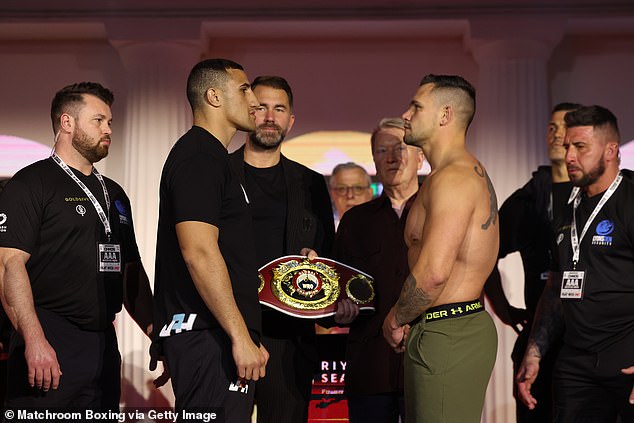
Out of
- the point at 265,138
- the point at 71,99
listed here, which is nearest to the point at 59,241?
the point at 71,99

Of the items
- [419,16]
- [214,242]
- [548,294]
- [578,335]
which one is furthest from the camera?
[419,16]

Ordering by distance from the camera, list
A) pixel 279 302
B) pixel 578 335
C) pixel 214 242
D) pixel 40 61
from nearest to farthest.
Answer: pixel 214 242, pixel 279 302, pixel 578 335, pixel 40 61

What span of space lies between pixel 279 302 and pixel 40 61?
4.44 m

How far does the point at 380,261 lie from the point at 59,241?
141 cm

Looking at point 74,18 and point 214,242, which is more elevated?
point 74,18

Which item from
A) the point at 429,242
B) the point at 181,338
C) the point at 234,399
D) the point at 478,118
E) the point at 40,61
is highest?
the point at 40,61

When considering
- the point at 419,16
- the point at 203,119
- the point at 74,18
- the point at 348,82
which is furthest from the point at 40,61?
the point at 203,119

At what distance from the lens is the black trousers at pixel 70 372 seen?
11.6 ft

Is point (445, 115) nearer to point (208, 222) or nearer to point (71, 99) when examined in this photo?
point (208, 222)

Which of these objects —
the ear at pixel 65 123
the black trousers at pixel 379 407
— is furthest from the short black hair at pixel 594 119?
the ear at pixel 65 123

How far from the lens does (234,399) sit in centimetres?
303

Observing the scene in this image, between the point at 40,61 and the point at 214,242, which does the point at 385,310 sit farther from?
the point at 40,61

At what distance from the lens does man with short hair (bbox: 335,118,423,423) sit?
12.3 feet

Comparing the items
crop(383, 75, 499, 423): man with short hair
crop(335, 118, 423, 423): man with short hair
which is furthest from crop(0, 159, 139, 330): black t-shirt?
crop(383, 75, 499, 423): man with short hair
